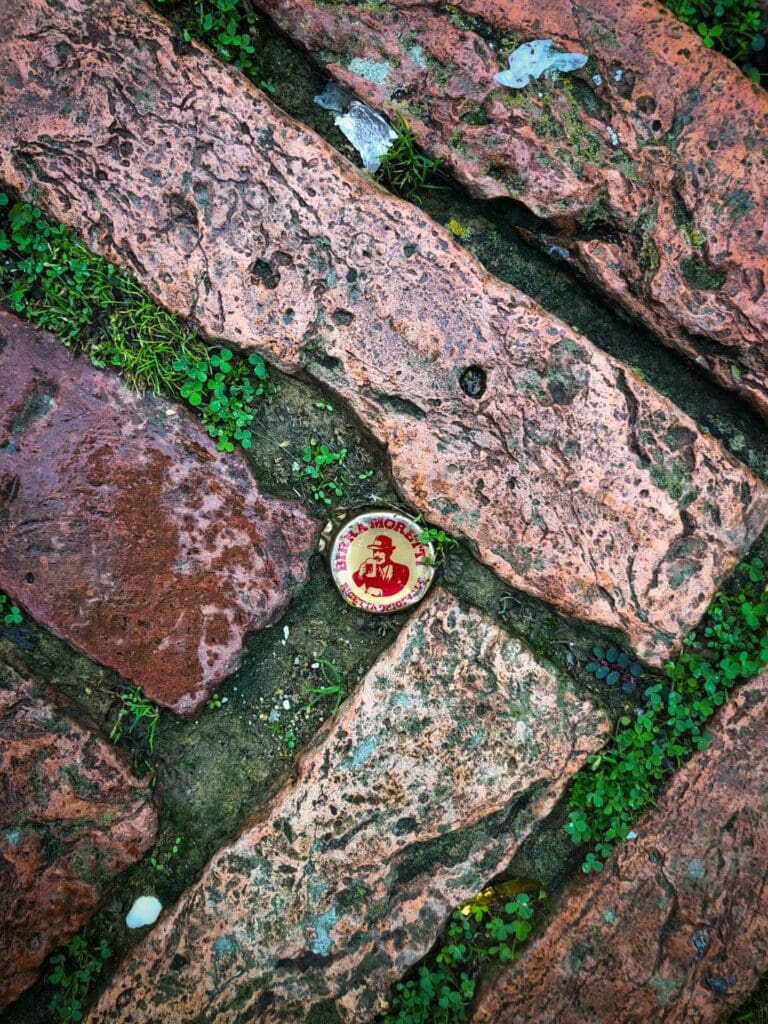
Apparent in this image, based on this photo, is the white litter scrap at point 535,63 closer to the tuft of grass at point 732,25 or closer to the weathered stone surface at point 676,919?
the tuft of grass at point 732,25

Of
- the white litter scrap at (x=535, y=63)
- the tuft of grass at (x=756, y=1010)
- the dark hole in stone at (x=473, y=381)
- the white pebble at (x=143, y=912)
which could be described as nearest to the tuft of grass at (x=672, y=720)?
the tuft of grass at (x=756, y=1010)

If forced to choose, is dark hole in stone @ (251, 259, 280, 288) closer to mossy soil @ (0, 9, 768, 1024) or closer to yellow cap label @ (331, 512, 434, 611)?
mossy soil @ (0, 9, 768, 1024)

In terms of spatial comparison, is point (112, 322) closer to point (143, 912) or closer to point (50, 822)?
point (50, 822)

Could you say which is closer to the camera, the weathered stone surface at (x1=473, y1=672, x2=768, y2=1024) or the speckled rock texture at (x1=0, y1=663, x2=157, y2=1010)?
the speckled rock texture at (x1=0, y1=663, x2=157, y2=1010)

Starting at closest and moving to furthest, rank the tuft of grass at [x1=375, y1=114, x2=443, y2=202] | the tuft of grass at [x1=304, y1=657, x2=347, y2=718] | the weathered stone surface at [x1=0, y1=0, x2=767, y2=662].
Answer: the weathered stone surface at [x1=0, y1=0, x2=767, y2=662]
the tuft of grass at [x1=375, y1=114, x2=443, y2=202]
the tuft of grass at [x1=304, y1=657, x2=347, y2=718]

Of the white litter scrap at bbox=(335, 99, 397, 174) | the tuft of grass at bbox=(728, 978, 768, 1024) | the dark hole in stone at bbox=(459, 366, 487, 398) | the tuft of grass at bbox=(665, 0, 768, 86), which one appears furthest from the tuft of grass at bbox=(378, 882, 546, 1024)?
the tuft of grass at bbox=(665, 0, 768, 86)

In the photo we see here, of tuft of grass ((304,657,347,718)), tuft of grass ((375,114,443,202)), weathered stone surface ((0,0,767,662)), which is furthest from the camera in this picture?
tuft of grass ((304,657,347,718))

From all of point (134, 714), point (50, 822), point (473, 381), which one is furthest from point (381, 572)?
point (50, 822)
